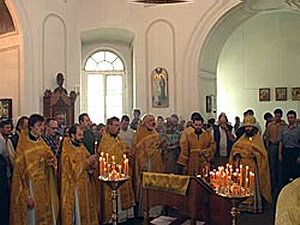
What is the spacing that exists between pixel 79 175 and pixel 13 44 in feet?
19.1

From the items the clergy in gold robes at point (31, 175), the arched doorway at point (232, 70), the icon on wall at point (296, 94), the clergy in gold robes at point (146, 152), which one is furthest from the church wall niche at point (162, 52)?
the clergy in gold robes at point (31, 175)

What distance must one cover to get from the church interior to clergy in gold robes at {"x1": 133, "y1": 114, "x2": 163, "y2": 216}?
1.96 feet

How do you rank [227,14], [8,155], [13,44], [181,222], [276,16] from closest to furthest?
[8,155], [181,222], [13,44], [227,14], [276,16]

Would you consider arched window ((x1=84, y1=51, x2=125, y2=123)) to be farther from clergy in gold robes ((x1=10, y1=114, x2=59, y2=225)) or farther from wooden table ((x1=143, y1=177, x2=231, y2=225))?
wooden table ((x1=143, y1=177, x2=231, y2=225))

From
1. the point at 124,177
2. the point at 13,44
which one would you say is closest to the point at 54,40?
the point at 13,44

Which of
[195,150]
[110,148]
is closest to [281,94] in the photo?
[195,150]

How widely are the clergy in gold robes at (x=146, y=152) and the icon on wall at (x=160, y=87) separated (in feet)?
17.3

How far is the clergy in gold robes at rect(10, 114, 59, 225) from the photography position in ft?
Result: 21.8

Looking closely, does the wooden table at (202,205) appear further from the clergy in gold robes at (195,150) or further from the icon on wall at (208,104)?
the icon on wall at (208,104)

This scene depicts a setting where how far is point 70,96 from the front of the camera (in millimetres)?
12750

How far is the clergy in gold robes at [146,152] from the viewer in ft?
29.0

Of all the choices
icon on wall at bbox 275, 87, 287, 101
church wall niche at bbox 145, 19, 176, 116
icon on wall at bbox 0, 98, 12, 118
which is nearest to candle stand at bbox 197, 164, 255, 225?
icon on wall at bbox 0, 98, 12, 118

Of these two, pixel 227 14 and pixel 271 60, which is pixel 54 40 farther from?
pixel 271 60

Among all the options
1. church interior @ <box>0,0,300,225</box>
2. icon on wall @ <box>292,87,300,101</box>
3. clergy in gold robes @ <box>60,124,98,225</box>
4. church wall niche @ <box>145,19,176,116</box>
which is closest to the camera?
clergy in gold robes @ <box>60,124,98,225</box>
